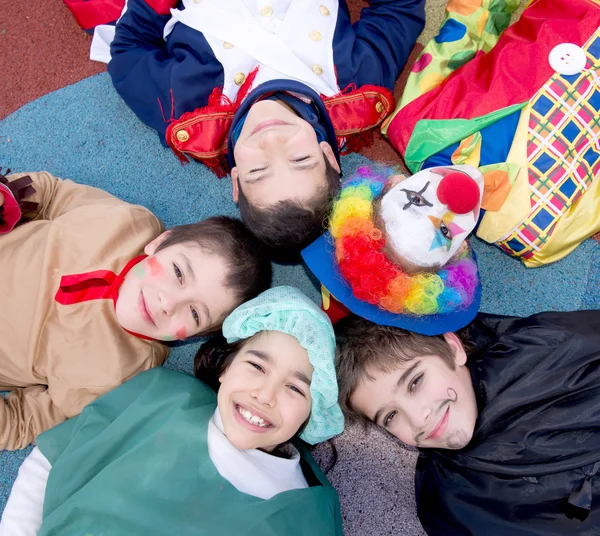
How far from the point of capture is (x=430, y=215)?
0.93 m

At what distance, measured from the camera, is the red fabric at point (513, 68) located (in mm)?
1113

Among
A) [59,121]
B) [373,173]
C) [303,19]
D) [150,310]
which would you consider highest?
[303,19]

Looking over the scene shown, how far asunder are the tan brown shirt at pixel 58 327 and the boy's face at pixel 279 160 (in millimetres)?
323

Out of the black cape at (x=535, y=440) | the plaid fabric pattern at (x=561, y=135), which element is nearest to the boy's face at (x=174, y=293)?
the black cape at (x=535, y=440)

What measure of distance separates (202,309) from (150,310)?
0.10m

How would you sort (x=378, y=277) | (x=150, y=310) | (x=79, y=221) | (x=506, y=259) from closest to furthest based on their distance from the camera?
(x=378, y=277) < (x=150, y=310) < (x=79, y=221) < (x=506, y=259)

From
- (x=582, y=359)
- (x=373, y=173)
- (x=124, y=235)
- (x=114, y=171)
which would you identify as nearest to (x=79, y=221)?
(x=124, y=235)

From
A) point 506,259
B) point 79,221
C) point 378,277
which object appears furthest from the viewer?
point 506,259

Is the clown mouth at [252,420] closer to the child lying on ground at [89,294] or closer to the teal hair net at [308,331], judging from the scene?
the teal hair net at [308,331]

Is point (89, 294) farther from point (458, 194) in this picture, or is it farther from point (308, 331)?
point (458, 194)

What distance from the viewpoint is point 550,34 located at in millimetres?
1120

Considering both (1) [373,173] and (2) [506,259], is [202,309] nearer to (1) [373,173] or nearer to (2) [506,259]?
(1) [373,173]

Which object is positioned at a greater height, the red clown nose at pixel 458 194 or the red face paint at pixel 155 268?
the red clown nose at pixel 458 194

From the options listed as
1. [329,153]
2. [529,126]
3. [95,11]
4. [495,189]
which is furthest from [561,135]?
[95,11]
